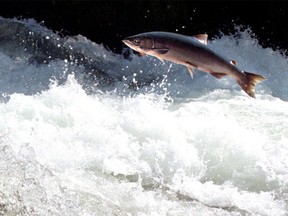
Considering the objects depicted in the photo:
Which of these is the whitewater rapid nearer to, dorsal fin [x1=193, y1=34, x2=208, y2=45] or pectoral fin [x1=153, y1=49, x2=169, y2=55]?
pectoral fin [x1=153, y1=49, x2=169, y2=55]

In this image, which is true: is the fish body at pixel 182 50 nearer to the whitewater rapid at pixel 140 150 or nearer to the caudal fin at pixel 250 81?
the caudal fin at pixel 250 81

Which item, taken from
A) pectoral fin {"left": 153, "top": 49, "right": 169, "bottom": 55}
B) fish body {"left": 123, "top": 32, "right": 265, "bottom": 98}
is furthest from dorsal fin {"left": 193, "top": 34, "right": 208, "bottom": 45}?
pectoral fin {"left": 153, "top": 49, "right": 169, "bottom": 55}

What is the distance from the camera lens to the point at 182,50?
286cm

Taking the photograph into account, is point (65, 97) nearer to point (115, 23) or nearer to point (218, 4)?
point (115, 23)

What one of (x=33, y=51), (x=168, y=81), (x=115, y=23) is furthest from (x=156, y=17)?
(x=33, y=51)

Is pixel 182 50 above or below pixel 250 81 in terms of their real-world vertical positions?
above

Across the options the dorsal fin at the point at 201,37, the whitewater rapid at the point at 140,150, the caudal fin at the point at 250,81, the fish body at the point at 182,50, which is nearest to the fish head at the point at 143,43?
the fish body at the point at 182,50

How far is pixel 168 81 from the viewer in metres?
7.24

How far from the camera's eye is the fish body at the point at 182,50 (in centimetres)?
285

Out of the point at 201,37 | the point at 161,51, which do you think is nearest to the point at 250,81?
the point at 201,37

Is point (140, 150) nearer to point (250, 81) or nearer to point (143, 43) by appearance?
point (250, 81)

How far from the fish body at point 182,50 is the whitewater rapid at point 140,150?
3.40ft

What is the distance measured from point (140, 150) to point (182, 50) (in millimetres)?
1794

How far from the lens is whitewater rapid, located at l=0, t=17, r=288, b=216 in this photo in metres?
3.29
